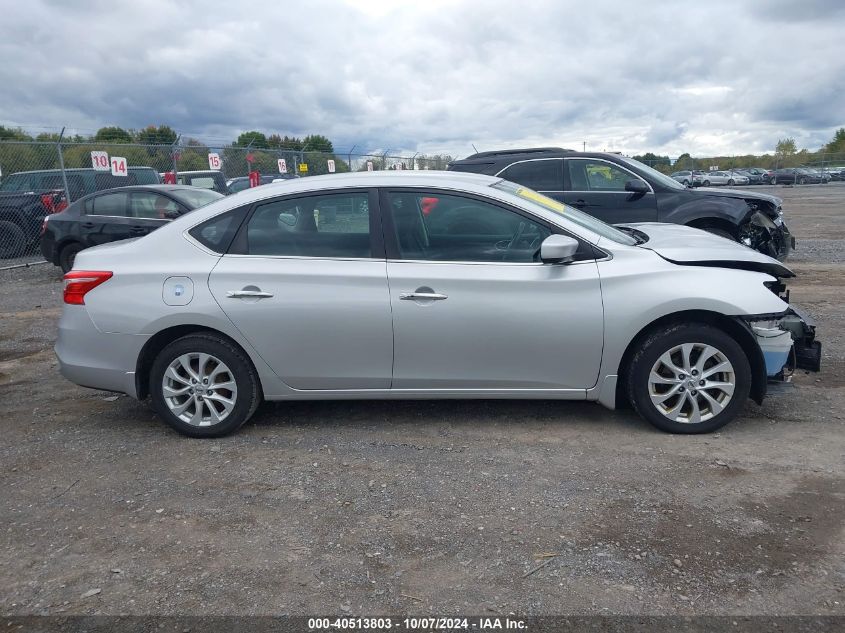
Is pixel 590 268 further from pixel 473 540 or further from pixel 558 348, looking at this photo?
pixel 473 540

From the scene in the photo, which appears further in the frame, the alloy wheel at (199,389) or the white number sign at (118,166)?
the white number sign at (118,166)

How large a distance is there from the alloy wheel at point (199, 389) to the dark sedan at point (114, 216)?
6842mm

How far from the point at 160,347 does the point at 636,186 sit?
6783mm

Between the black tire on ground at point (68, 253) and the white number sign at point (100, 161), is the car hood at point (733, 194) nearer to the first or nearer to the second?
the black tire on ground at point (68, 253)

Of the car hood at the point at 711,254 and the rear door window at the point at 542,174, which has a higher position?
the rear door window at the point at 542,174

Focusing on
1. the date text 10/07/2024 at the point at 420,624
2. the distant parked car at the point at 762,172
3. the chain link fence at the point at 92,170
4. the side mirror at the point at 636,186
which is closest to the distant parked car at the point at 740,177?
the distant parked car at the point at 762,172

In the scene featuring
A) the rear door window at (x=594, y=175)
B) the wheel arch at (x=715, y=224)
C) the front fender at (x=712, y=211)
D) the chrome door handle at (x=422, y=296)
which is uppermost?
the rear door window at (x=594, y=175)

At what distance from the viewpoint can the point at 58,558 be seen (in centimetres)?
334

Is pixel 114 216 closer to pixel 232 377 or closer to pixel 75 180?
pixel 75 180

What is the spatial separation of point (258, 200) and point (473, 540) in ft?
8.80

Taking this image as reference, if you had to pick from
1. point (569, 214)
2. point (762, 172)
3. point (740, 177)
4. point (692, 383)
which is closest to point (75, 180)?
point (569, 214)

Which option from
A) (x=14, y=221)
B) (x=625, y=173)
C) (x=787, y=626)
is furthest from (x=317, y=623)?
(x=14, y=221)

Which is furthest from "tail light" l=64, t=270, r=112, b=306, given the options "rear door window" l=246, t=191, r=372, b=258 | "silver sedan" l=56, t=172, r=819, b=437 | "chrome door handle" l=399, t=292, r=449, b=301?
"chrome door handle" l=399, t=292, r=449, b=301

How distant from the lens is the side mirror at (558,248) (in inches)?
167
